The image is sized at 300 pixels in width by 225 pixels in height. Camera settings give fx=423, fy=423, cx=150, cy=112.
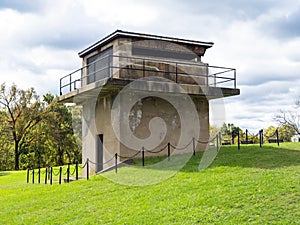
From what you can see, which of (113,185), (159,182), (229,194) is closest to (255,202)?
(229,194)

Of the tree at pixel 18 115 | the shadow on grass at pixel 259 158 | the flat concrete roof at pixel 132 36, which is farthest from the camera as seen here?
the tree at pixel 18 115

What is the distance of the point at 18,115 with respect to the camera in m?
43.1

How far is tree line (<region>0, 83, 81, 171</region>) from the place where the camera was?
4291 centimetres

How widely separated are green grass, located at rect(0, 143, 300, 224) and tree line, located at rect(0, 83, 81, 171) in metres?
26.3

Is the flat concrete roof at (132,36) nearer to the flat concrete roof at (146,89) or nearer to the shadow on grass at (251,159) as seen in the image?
the flat concrete roof at (146,89)

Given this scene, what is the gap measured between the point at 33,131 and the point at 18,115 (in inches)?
108

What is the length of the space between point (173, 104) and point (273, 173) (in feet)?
29.3

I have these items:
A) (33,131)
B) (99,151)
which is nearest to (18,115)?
(33,131)

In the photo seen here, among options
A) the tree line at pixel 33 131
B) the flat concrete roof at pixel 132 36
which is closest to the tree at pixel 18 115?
the tree line at pixel 33 131

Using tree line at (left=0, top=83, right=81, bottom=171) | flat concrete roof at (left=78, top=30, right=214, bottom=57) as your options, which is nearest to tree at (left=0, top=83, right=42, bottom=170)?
tree line at (left=0, top=83, right=81, bottom=171)

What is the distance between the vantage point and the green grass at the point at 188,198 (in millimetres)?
10141

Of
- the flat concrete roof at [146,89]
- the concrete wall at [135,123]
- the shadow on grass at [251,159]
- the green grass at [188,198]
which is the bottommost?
the green grass at [188,198]

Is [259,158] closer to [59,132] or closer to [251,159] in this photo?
[251,159]

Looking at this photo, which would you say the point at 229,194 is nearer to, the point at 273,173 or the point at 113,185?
the point at 273,173
